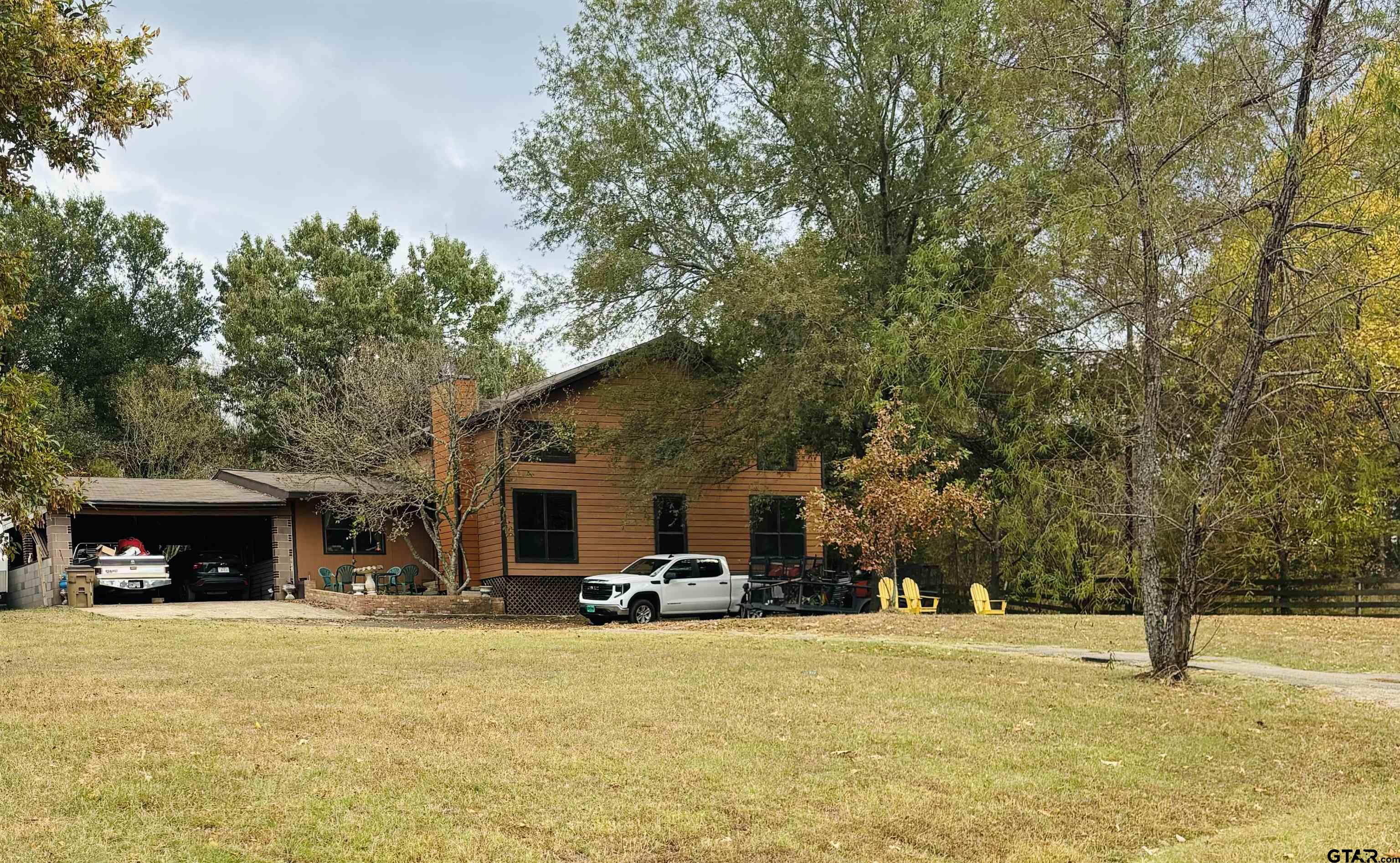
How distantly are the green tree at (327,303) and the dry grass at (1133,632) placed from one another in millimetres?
25217

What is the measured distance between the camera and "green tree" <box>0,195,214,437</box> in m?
51.2

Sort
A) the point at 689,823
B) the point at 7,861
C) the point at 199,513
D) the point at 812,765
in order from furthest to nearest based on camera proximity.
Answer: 1. the point at 199,513
2. the point at 812,765
3. the point at 689,823
4. the point at 7,861

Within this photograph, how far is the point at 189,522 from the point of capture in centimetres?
3722

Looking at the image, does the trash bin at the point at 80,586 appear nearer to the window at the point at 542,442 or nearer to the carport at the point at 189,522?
the carport at the point at 189,522

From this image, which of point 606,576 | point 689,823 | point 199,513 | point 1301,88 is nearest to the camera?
point 689,823

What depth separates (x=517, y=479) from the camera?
31.9 metres

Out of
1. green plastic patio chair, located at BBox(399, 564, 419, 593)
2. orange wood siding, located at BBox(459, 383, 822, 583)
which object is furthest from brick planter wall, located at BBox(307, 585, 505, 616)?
green plastic patio chair, located at BBox(399, 564, 419, 593)

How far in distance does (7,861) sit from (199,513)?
26509 mm

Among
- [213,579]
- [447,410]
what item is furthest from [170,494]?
[447,410]

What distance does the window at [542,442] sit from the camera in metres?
31.0

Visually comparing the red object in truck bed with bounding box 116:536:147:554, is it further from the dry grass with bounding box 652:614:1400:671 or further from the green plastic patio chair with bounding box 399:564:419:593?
the dry grass with bounding box 652:614:1400:671

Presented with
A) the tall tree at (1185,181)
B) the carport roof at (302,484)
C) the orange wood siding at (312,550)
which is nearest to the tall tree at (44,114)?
the tall tree at (1185,181)

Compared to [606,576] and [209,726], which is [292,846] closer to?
[209,726]

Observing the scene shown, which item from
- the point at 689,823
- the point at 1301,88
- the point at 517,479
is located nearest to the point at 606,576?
the point at 517,479
